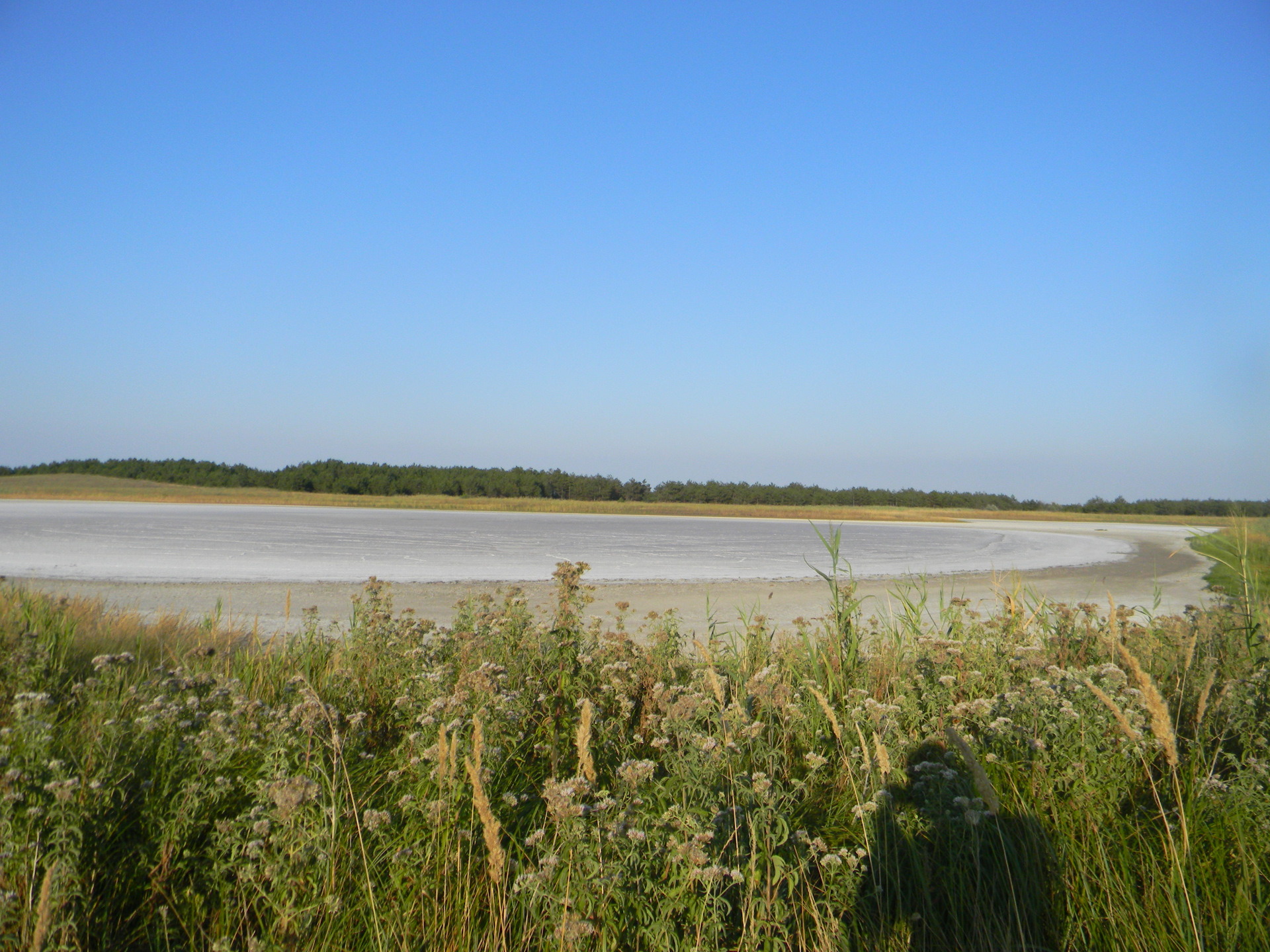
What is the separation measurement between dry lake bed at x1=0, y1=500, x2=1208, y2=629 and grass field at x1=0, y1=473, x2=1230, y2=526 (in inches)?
758

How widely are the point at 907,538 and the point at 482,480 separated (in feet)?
192

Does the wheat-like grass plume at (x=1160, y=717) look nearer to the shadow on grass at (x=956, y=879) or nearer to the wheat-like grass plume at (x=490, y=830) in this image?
the shadow on grass at (x=956, y=879)

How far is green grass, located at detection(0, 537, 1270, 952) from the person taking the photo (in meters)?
2.37

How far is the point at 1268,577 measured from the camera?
350 inches

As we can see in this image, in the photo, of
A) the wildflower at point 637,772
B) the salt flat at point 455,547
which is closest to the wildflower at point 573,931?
the wildflower at point 637,772

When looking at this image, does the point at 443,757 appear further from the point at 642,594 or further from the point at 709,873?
the point at 642,594

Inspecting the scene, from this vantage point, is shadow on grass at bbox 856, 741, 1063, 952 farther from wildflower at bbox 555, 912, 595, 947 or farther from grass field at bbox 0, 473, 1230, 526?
grass field at bbox 0, 473, 1230, 526

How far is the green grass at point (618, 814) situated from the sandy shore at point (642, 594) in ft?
14.9

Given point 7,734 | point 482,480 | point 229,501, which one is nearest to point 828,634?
point 7,734

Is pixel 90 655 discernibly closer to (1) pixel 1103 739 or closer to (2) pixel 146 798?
(2) pixel 146 798

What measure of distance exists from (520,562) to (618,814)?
594 inches

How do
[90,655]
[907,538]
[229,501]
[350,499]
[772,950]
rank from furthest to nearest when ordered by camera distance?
[350,499] < [229,501] < [907,538] < [90,655] < [772,950]

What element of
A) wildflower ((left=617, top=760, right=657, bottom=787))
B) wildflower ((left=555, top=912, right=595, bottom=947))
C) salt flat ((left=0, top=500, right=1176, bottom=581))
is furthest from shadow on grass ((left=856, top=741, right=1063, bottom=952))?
salt flat ((left=0, top=500, right=1176, bottom=581))

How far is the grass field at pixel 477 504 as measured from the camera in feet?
180
